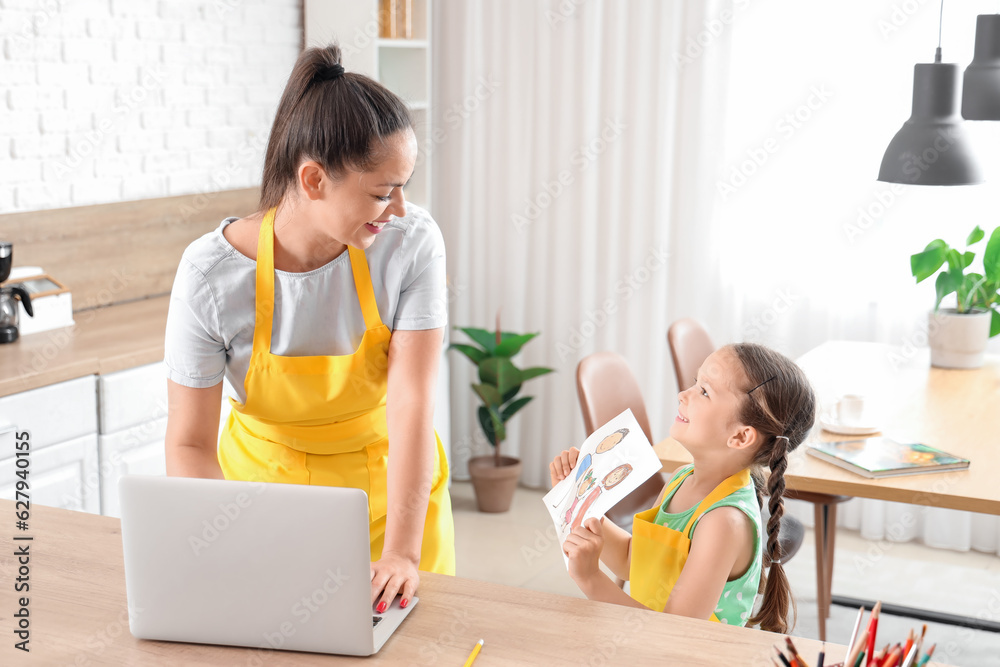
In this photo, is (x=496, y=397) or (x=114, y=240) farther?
(x=496, y=397)

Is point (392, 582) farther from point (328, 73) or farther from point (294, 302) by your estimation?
point (328, 73)

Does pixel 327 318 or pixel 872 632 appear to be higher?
pixel 327 318

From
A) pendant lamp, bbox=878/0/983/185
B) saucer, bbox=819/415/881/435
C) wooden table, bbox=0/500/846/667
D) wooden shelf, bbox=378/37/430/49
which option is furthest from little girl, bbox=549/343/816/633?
wooden shelf, bbox=378/37/430/49

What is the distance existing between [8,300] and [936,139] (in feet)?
8.62

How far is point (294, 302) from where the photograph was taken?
63.0 inches

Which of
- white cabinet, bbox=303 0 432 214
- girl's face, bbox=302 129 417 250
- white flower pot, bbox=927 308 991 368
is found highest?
white cabinet, bbox=303 0 432 214

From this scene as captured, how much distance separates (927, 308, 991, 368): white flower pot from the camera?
9.99 feet

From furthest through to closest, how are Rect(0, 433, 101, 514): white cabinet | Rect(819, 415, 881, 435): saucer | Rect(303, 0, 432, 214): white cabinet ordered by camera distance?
Rect(303, 0, 432, 214): white cabinet, Rect(0, 433, 101, 514): white cabinet, Rect(819, 415, 881, 435): saucer

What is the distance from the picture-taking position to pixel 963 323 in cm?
305

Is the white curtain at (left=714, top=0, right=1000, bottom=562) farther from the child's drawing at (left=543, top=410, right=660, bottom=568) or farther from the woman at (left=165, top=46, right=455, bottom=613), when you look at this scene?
the child's drawing at (left=543, top=410, right=660, bottom=568)

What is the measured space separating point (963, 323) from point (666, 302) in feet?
3.88

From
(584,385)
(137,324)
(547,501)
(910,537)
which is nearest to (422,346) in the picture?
(547,501)

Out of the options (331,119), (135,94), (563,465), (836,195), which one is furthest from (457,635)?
(836,195)

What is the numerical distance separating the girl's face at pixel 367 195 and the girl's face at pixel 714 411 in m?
0.56
